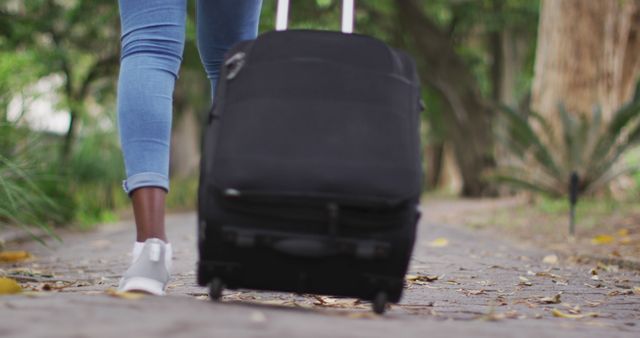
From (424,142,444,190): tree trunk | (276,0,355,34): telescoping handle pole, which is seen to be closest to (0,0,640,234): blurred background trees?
(276,0,355,34): telescoping handle pole

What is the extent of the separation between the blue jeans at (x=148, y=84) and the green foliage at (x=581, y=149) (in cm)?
753

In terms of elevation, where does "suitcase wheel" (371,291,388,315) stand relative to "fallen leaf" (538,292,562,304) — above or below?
below

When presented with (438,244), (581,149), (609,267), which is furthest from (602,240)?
(581,149)

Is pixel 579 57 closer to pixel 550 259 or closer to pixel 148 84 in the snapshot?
pixel 550 259

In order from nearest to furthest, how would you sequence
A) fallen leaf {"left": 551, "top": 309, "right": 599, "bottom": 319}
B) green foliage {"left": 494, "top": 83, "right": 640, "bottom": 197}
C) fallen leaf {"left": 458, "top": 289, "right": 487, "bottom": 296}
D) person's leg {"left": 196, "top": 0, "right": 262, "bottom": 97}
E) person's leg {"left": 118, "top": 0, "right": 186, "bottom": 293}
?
1. person's leg {"left": 118, "top": 0, "right": 186, "bottom": 293}
2. fallen leaf {"left": 551, "top": 309, "right": 599, "bottom": 319}
3. person's leg {"left": 196, "top": 0, "right": 262, "bottom": 97}
4. fallen leaf {"left": 458, "top": 289, "right": 487, "bottom": 296}
5. green foliage {"left": 494, "top": 83, "right": 640, "bottom": 197}

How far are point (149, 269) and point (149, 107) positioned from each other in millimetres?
544

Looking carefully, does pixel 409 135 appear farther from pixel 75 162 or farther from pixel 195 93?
pixel 195 93

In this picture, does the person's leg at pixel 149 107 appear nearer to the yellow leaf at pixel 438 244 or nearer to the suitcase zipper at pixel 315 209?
the suitcase zipper at pixel 315 209

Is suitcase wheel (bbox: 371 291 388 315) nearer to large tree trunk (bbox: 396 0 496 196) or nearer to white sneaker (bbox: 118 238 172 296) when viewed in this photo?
white sneaker (bbox: 118 238 172 296)

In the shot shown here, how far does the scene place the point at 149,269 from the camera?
2850mm

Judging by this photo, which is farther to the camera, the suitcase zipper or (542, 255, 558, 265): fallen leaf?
(542, 255, 558, 265): fallen leaf

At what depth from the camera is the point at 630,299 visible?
380 centimetres

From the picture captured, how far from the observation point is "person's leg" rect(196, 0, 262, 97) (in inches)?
132

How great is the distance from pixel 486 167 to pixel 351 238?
16.4 metres
